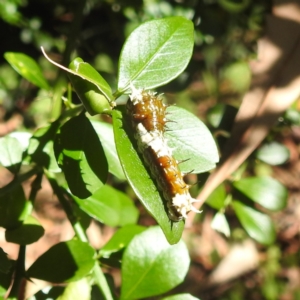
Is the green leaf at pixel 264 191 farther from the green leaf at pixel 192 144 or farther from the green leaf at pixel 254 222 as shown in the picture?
the green leaf at pixel 192 144

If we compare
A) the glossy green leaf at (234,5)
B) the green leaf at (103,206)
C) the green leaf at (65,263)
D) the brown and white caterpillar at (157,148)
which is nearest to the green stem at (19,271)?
the green leaf at (65,263)

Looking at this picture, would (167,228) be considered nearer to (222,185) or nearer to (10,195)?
(10,195)

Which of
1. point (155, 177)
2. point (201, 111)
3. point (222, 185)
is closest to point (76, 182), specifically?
point (155, 177)

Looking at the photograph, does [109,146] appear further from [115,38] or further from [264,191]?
[115,38]

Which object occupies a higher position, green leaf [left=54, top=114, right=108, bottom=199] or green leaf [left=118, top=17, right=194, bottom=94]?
green leaf [left=118, top=17, right=194, bottom=94]

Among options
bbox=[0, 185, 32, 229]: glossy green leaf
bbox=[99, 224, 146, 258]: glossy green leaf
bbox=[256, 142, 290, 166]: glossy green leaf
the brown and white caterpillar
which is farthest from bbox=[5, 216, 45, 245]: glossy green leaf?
bbox=[256, 142, 290, 166]: glossy green leaf

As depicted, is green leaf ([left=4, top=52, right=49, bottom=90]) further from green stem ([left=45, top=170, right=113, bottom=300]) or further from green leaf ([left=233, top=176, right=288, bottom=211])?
green leaf ([left=233, top=176, right=288, bottom=211])
